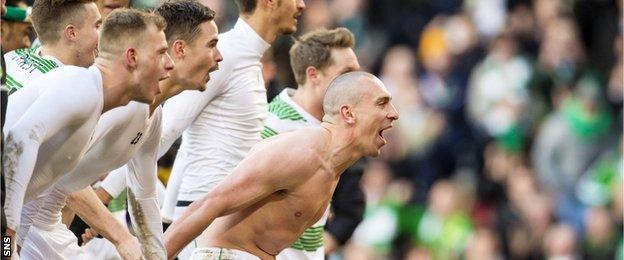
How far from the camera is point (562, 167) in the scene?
1661 cm

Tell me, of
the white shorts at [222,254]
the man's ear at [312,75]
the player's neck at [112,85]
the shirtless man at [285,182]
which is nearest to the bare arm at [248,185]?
the shirtless man at [285,182]

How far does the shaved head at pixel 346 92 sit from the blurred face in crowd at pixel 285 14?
3.61 feet

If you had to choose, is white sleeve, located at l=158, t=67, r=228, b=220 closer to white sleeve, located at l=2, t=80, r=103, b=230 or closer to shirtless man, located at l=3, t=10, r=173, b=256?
shirtless man, located at l=3, t=10, r=173, b=256

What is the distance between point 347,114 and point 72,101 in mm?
2026

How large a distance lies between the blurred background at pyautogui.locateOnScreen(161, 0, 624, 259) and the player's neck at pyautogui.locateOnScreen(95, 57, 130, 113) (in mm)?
8021

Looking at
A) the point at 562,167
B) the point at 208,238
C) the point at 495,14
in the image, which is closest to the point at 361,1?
the point at 495,14

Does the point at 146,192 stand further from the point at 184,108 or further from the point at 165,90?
the point at 184,108

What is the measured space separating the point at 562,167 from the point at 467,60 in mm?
1464

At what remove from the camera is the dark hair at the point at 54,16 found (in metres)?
8.23

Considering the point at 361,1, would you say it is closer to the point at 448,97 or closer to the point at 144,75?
the point at 448,97

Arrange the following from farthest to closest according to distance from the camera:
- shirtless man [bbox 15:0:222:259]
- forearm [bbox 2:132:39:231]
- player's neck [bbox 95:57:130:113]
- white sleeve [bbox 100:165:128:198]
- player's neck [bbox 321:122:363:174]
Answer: white sleeve [bbox 100:165:128:198]
player's neck [bbox 321:122:363:174]
shirtless man [bbox 15:0:222:259]
player's neck [bbox 95:57:130:113]
forearm [bbox 2:132:39:231]

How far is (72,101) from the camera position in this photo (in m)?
7.01

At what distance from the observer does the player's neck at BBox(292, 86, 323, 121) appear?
10.3 meters

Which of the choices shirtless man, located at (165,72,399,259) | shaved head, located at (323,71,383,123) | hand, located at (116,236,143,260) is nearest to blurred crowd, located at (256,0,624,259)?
shaved head, located at (323,71,383,123)
